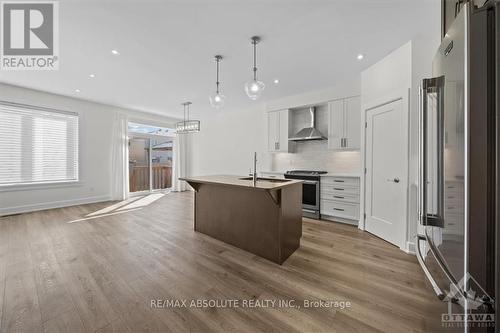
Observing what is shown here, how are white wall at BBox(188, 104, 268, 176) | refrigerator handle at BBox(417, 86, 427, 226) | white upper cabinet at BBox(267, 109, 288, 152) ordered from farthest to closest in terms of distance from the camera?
white wall at BBox(188, 104, 268, 176) < white upper cabinet at BBox(267, 109, 288, 152) < refrigerator handle at BBox(417, 86, 427, 226)

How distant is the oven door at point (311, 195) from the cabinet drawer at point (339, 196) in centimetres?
15

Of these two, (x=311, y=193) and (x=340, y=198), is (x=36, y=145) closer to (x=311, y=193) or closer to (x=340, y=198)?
(x=311, y=193)

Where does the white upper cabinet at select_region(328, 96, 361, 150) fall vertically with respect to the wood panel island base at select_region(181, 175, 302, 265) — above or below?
above

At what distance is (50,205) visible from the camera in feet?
15.9

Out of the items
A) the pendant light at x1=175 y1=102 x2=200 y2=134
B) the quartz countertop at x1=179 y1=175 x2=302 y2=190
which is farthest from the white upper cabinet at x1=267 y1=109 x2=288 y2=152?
the quartz countertop at x1=179 y1=175 x2=302 y2=190

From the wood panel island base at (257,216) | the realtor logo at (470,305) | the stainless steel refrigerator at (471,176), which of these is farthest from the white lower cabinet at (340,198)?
the realtor logo at (470,305)

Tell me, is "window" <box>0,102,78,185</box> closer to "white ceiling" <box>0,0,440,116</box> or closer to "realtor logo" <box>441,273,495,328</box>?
"white ceiling" <box>0,0,440,116</box>

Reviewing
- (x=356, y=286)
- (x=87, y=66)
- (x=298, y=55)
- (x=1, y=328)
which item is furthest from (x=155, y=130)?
(x=356, y=286)

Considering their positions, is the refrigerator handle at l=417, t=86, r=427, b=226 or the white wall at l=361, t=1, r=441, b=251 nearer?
the refrigerator handle at l=417, t=86, r=427, b=226

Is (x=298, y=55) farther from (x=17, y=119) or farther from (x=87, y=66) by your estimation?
(x=17, y=119)

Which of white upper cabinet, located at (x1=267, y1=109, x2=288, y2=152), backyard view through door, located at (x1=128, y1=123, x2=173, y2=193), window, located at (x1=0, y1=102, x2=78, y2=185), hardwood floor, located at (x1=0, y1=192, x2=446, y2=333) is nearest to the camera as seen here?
hardwood floor, located at (x1=0, y1=192, x2=446, y2=333)

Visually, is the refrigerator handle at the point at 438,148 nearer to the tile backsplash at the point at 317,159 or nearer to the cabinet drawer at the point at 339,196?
the cabinet drawer at the point at 339,196

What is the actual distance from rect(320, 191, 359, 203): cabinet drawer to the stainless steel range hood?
1.24 meters

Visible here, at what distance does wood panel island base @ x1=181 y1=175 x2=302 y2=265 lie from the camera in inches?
96.1
